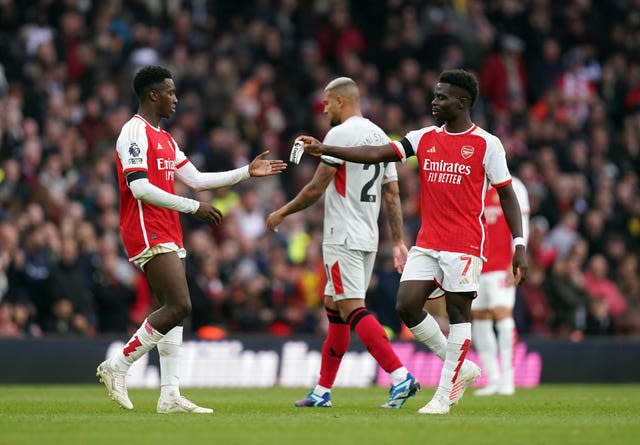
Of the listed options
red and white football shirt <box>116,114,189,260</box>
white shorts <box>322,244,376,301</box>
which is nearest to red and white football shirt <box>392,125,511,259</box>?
white shorts <box>322,244,376,301</box>

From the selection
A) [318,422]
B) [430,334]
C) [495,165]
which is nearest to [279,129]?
[430,334]

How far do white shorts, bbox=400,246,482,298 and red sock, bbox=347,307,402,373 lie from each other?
79 cm

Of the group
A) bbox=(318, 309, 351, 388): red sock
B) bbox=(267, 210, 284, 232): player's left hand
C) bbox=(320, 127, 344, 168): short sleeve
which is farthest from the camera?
bbox=(318, 309, 351, 388): red sock

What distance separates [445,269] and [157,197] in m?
2.42

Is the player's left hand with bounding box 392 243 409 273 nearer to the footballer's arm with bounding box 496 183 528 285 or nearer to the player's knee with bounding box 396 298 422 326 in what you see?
the player's knee with bounding box 396 298 422 326

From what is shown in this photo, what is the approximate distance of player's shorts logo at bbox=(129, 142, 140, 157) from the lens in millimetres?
10711

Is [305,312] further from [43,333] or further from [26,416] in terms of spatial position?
[26,416]

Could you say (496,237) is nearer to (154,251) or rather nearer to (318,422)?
(154,251)

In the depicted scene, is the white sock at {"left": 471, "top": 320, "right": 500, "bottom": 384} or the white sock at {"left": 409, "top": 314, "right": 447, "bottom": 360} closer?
the white sock at {"left": 409, "top": 314, "right": 447, "bottom": 360}

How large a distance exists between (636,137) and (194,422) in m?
17.5

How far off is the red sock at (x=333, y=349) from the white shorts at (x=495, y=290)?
141 inches

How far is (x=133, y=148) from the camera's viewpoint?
422 inches

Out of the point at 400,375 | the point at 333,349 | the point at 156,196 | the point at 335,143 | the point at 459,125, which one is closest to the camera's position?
the point at 156,196

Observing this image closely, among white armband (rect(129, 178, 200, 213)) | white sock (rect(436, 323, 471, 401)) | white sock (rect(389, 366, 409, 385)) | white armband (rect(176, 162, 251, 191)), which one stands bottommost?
white sock (rect(389, 366, 409, 385))
